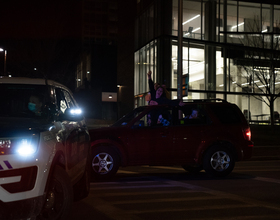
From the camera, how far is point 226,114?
974 centimetres

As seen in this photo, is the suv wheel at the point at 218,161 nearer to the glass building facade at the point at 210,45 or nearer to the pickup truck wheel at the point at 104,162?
the pickup truck wheel at the point at 104,162

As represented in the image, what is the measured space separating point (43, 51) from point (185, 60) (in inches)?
494

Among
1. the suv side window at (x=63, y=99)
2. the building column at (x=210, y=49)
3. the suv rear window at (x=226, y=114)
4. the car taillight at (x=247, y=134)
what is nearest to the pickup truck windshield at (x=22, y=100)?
the suv side window at (x=63, y=99)

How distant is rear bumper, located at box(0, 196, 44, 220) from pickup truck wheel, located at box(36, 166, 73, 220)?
58cm

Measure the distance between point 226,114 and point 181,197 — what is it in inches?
140

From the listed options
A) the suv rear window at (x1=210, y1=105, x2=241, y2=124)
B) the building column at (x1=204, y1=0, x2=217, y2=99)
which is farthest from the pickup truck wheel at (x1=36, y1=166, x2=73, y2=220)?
the building column at (x1=204, y1=0, x2=217, y2=99)

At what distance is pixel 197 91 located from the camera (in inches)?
1196

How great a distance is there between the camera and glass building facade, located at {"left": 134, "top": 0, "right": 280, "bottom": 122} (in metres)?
29.4

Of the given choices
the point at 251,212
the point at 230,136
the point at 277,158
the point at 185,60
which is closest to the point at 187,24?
the point at 185,60

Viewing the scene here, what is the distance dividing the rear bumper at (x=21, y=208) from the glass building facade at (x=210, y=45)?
25540 mm

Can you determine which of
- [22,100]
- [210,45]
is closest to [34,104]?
[22,100]

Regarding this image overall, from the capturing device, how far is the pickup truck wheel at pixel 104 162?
28.8ft

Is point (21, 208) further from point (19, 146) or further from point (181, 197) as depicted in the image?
point (181, 197)

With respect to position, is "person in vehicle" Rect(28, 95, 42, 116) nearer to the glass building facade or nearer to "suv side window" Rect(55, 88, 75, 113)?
"suv side window" Rect(55, 88, 75, 113)
